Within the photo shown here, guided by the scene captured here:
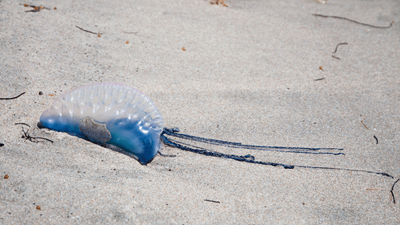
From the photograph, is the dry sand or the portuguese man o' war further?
the portuguese man o' war

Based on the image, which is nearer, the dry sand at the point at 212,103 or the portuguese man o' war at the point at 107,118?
the dry sand at the point at 212,103

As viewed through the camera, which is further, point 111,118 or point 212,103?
point 212,103

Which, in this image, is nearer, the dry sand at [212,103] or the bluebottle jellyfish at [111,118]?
the dry sand at [212,103]

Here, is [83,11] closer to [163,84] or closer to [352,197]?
[163,84]

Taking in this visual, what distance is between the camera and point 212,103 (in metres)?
2.11

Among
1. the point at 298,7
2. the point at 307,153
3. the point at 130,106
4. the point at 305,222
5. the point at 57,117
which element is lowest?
the point at 305,222

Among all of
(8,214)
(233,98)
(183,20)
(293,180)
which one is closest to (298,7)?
(183,20)

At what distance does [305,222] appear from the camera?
1.58m

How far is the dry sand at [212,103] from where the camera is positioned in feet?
5.08

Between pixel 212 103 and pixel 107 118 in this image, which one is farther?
pixel 212 103

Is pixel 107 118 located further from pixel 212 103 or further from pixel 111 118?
pixel 212 103

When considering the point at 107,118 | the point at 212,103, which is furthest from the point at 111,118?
the point at 212,103

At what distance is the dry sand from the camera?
1547mm

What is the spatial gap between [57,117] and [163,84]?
76 centimetres
